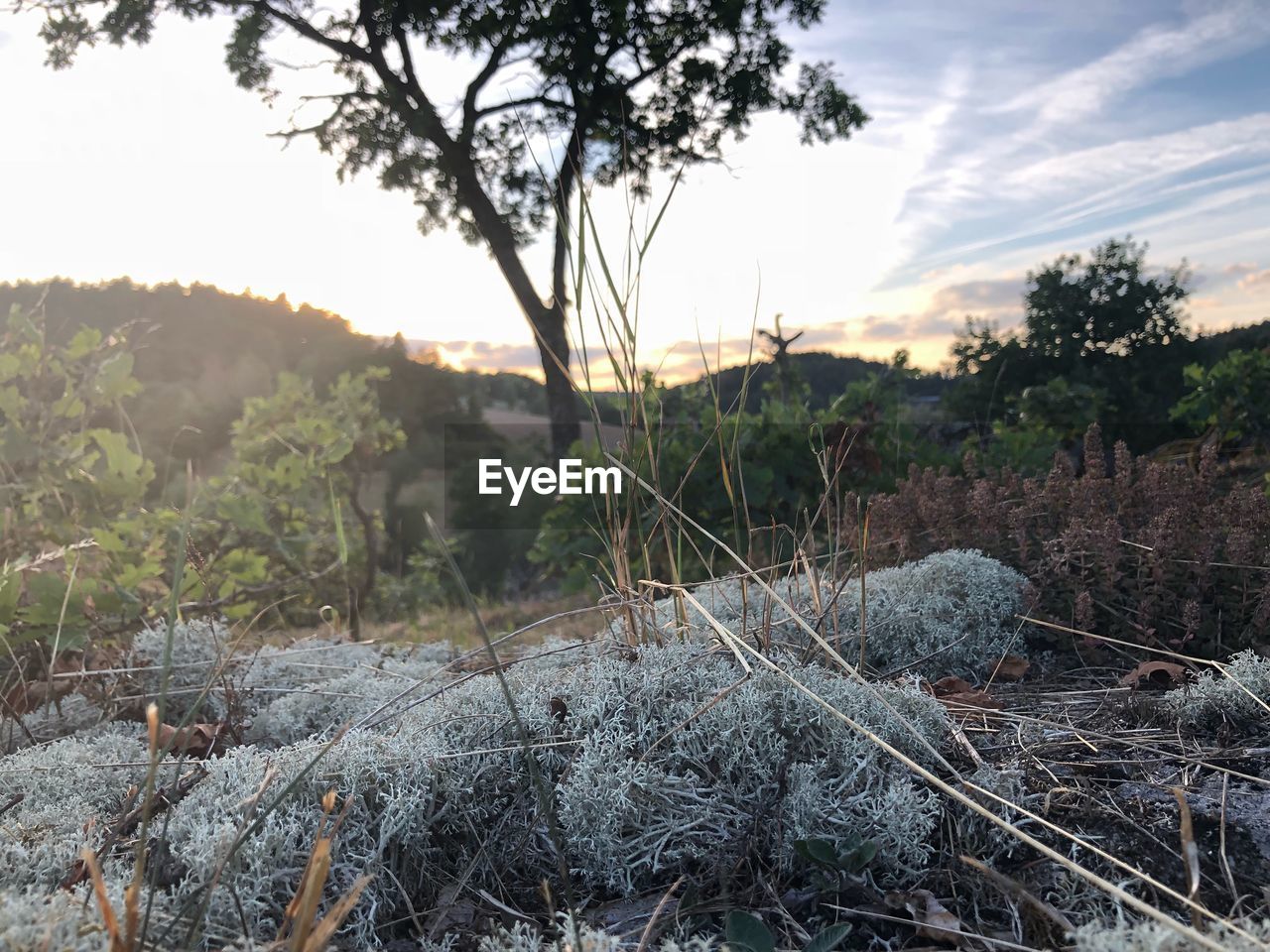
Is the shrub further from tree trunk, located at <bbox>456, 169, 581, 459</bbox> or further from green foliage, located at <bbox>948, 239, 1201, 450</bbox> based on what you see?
green foliage, located at <bbox>948, 239, 1201, 450</bbox>

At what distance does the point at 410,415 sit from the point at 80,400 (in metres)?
9.86

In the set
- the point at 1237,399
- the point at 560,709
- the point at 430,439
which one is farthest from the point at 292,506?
the point at 430,439

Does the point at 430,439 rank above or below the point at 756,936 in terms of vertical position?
above

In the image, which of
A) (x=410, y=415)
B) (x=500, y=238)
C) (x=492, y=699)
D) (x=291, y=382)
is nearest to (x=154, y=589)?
(x=492, y=699)

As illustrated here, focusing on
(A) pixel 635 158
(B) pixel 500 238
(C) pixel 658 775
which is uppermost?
(A) pixel 635 158

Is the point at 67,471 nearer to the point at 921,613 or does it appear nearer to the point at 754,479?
the point at 754,479

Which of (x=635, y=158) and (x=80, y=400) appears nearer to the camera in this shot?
(x=80, y=400)

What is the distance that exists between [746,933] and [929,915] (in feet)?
0.90

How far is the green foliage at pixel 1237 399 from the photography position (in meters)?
6.73

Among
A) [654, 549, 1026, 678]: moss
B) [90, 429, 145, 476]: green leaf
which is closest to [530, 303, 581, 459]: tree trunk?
[90, 429, 145, 476]: green leaf

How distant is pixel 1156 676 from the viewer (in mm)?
2184

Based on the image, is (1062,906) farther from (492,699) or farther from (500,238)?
(500,238)

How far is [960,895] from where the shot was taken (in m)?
1.29

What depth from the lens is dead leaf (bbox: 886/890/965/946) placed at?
1163 mm
